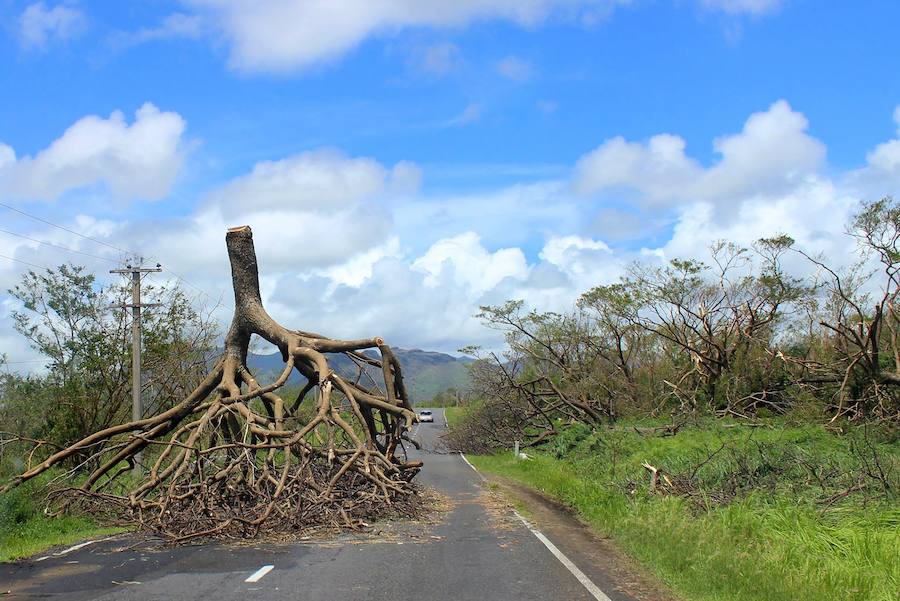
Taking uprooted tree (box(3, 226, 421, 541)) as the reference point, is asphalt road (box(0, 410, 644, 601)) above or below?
below

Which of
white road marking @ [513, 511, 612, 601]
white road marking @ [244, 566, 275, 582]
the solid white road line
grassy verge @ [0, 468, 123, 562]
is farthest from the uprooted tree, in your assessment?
white road marking @ [513, 511, 612, 601]

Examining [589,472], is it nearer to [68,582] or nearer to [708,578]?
[708,578]

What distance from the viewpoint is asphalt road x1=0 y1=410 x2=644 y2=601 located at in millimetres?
9008

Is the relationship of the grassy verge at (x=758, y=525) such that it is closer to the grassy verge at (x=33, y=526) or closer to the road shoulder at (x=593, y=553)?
the road shoulder at (x=593, y=553)

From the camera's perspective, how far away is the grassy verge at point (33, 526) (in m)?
13.4

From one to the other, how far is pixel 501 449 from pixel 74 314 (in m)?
20.4

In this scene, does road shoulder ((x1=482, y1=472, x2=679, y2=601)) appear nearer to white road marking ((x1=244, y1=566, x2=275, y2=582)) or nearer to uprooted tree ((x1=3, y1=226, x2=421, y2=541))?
uprooted tree ((x1=3, y1=226, x2=421, y2=541))

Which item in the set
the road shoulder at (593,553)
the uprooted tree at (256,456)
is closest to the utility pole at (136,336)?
the uprooted tree at (256,456)

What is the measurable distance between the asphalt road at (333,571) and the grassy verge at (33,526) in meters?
1.15

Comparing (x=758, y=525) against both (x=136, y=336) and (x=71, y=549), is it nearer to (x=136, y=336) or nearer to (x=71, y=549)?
(x=71, y=549)

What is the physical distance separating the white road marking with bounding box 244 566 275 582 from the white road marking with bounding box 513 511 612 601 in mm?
3742

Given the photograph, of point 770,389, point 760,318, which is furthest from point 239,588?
point 760,318

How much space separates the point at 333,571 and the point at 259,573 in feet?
2.92

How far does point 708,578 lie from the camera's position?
9523 mm
